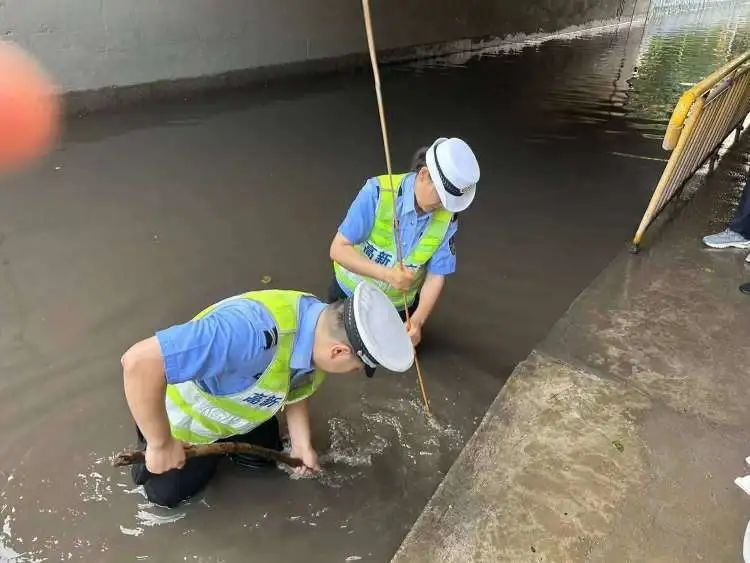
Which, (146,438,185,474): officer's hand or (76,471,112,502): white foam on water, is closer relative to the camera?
(146,438,185,474): officer's hand

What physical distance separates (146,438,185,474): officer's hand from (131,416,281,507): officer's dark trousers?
1.46 feet

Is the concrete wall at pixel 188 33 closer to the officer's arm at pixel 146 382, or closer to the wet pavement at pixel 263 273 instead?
the wet pavement at pixel 263 273

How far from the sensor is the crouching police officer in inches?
67.1

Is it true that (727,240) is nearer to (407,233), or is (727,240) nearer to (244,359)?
(407,233)

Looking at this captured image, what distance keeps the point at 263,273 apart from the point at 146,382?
2.73 meters

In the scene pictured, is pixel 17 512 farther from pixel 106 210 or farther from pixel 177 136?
pixel 177 136

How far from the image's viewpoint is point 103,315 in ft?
12.2

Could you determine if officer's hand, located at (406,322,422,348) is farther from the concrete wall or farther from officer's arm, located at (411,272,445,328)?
the concrete wall

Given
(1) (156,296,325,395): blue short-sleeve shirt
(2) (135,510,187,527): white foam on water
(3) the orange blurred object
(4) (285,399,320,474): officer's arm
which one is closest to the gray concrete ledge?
(4) (285,399,320,474): officer's arm

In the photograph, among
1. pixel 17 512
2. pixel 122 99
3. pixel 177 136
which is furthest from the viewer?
pixel 122 99

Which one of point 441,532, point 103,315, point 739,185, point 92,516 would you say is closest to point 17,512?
point 92,516

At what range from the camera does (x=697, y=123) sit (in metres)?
4.16

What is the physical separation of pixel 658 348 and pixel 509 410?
1076 millimetres

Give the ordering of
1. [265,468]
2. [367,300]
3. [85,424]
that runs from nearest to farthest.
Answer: [367,300]
[265,468]
[85,424]
